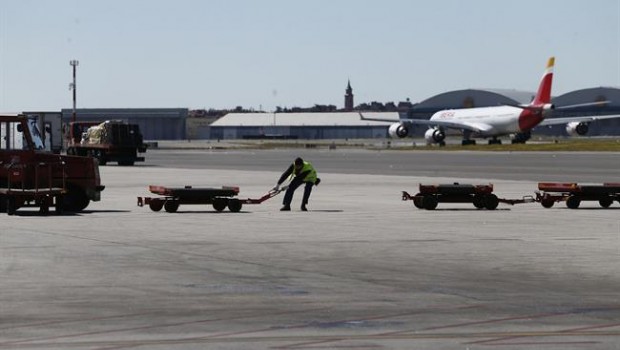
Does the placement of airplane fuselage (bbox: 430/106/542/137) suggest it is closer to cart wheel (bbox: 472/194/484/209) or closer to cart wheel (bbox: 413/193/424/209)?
cart wheel (bbox: 472/194/484/209)

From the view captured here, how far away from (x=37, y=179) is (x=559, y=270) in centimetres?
1744

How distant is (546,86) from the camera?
424 feet

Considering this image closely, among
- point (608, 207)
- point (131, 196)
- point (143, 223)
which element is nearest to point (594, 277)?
point (143, 223)

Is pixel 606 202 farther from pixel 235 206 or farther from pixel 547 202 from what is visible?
pixel 235 206

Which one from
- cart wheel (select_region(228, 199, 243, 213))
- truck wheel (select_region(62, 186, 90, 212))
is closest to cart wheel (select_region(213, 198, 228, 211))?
cart wheel (select_region(228, 199, 243, 213))

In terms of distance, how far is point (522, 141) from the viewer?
138125mm

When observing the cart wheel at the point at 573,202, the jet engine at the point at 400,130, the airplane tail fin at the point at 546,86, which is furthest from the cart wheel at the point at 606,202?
the jet engine at the point at 400,130

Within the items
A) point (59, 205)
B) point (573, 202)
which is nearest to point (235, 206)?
point (59, 205)

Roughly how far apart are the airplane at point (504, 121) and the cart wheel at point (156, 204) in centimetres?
9465

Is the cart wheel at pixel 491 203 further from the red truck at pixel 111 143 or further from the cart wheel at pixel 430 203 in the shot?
the red truck at pixel 111 143

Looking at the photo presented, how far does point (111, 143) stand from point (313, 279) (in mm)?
68192

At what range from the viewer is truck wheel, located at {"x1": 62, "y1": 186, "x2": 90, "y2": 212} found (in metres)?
36.1

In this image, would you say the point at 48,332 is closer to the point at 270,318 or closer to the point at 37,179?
the point at 270,318

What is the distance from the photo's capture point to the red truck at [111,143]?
281ft
